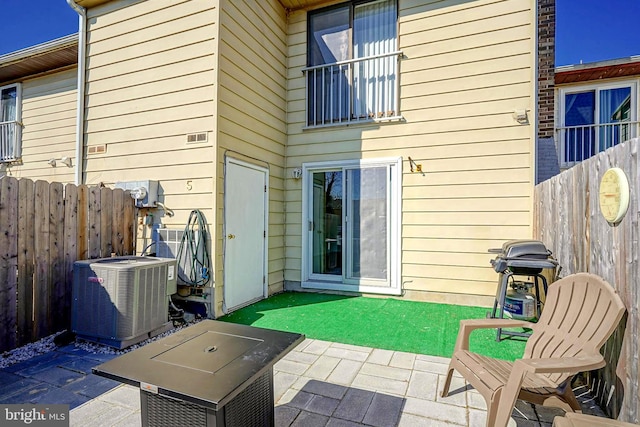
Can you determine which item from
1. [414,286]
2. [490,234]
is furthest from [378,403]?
[490,234]

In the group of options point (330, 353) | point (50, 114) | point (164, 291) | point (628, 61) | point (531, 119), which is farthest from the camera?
point (628, 61)

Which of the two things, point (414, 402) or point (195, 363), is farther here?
point (414, 402)

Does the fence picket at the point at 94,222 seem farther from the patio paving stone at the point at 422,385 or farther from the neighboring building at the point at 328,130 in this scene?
the patio paving stone at the point at 422,385

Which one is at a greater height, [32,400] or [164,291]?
[164,291]

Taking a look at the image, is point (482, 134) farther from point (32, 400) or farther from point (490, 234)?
point (32, 400)

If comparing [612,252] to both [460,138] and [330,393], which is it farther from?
[460,138]

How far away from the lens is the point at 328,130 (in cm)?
551

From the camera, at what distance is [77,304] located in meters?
3.31

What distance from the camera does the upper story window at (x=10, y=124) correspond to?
7.16 m

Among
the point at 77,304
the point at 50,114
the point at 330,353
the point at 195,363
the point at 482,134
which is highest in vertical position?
the point at 50,114

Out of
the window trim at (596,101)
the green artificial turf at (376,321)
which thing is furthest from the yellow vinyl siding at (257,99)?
the window trim at (596,101)

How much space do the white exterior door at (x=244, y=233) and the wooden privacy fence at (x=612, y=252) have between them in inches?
146

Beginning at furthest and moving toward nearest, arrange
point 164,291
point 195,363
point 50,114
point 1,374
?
point 50,114, point 164,291, point 1,374, point 195,363

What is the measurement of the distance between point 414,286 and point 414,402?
2.80 meters
